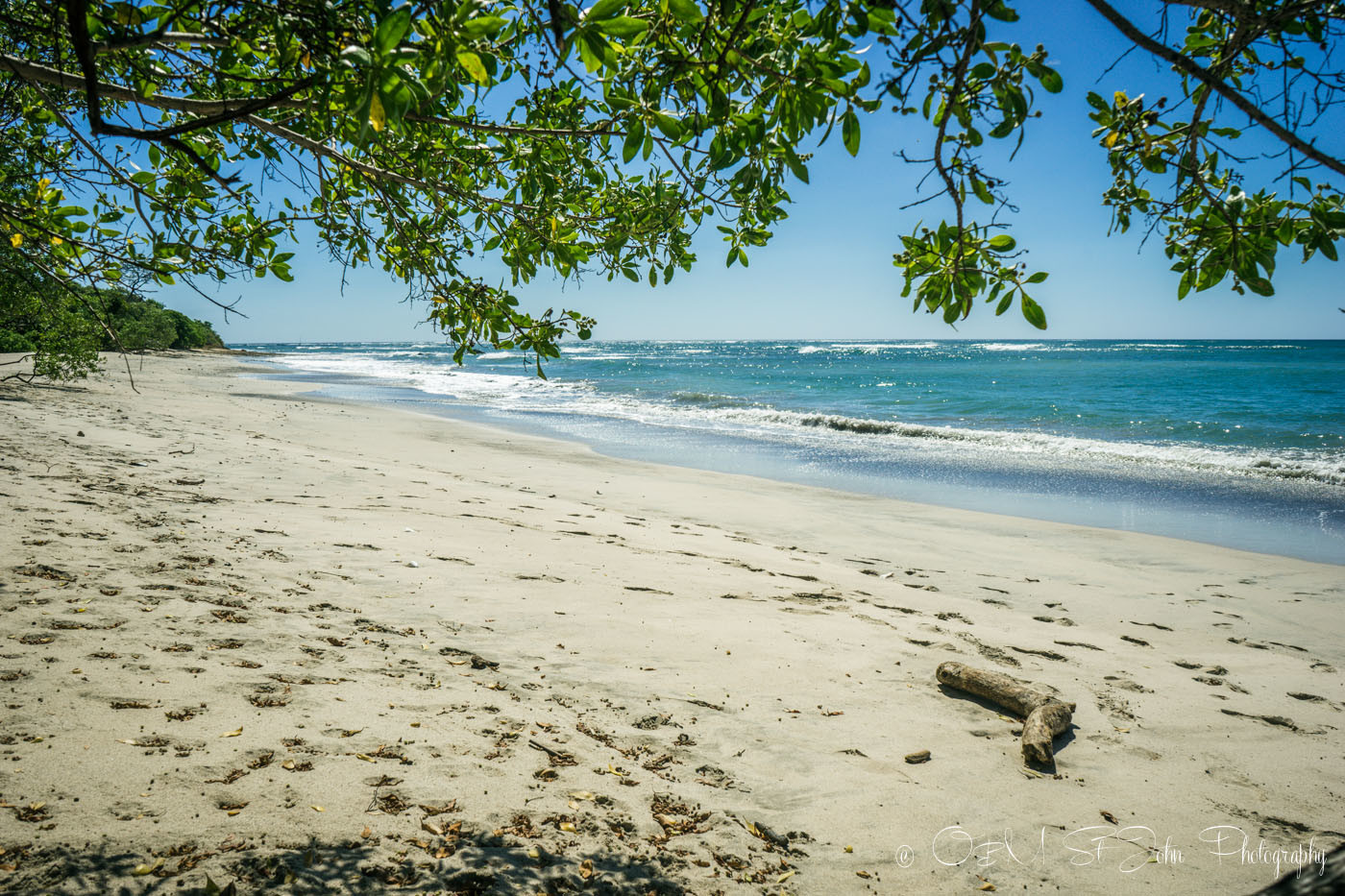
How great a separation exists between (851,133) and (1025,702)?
3.25 m

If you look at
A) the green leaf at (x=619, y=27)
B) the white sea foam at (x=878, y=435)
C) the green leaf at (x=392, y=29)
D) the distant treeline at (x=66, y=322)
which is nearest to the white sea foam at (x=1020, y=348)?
the white sea foam at (x=878, y=435)

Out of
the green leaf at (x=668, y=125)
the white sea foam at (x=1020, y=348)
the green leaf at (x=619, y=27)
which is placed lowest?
the green leaf at (x=668, y=125)

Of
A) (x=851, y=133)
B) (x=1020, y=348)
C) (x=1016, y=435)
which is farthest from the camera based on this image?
(x=1020, y=348)

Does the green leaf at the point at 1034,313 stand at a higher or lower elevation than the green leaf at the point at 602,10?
lower

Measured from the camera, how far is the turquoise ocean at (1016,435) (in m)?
10.3

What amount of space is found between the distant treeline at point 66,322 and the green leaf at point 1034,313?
344 cm

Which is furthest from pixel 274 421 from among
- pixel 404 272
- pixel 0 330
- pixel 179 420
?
pixel 0 330

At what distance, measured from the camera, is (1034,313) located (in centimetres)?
174

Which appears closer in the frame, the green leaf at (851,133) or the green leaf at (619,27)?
the green leaf at (619,27)

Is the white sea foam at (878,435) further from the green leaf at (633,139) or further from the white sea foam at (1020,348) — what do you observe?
the white sea foam at (1020,348)

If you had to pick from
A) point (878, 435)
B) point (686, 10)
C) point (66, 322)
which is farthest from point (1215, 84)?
point (878, 435)

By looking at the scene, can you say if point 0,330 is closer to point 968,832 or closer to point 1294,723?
point 968,832

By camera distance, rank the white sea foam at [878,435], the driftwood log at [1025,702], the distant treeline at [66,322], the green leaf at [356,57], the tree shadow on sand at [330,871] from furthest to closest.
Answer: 1. the white sea foam at [878,435]
2. the distant treeline at [66,322]
3. the driftwood log at [1025,702]
4. the tree shadow on sand at [330,871]
5. the green leaf at [356,57]

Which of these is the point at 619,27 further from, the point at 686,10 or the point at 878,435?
the point at 878,435
